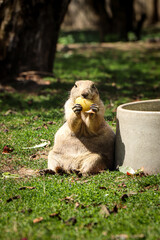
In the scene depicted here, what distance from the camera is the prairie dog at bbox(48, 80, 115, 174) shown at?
4.25 meters

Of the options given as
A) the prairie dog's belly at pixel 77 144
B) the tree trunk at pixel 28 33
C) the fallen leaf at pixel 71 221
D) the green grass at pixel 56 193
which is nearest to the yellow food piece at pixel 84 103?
the prairie dog's belly at pixel 77 144

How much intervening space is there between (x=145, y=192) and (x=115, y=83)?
19.5 ft

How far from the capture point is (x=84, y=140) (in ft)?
14.4

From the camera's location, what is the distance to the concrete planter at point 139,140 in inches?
158

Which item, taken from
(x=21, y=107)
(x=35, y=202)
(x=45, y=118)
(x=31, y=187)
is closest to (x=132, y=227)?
(x=35, y=202)

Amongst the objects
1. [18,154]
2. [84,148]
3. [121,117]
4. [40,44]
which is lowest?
[18,154]

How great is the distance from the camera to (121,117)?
4332mm

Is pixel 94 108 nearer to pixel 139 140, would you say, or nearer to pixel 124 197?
pixel 139 140

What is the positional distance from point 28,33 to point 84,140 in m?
5.45

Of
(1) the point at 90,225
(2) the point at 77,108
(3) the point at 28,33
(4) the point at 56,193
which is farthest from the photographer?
(3) the point at 28,33

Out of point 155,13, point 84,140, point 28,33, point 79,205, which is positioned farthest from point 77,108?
point 155,13

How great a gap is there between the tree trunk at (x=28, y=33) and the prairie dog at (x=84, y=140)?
16.0ft

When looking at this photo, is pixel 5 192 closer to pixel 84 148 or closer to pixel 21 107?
pixel 84 148

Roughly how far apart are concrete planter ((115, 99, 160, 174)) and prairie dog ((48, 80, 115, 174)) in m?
0.22
